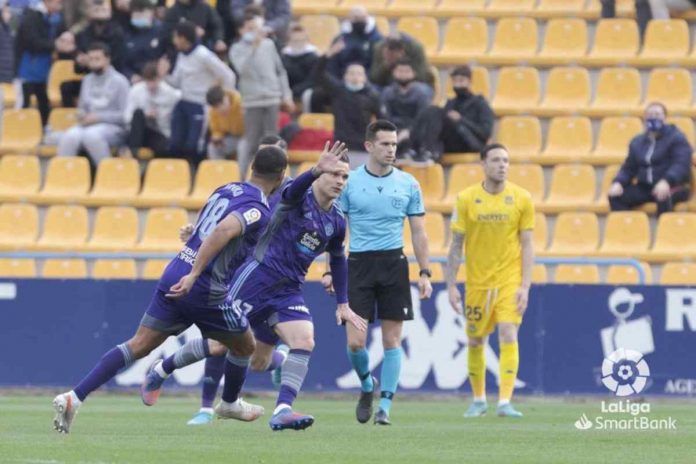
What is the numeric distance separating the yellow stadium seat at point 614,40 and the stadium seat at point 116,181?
6247 mm

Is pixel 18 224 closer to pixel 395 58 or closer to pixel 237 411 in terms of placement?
pixel 395 58

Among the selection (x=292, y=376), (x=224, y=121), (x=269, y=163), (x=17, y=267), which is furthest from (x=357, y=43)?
(x=269, y=163)

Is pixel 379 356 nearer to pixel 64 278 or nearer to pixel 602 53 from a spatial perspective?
pixel 64 278

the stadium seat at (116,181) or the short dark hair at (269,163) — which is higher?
the short dark hair at (269,163)

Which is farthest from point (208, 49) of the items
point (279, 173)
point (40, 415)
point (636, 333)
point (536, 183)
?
point (279, 173)

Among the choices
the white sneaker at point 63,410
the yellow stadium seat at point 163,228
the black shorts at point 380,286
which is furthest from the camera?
the yellow stadium seat at point 163,228

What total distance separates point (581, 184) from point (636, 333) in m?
3.63

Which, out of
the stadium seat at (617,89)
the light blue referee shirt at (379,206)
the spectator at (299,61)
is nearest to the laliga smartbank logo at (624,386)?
the light blue referee shirt at (379,206)

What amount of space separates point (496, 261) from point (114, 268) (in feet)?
19.5

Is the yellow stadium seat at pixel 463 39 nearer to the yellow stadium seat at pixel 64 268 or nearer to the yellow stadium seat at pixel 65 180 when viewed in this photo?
the yellow stadium seat at pixel 65 180

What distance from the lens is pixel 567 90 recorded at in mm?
22625

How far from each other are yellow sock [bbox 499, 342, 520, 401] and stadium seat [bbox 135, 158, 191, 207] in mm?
7625

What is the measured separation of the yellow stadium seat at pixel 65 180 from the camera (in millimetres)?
21969

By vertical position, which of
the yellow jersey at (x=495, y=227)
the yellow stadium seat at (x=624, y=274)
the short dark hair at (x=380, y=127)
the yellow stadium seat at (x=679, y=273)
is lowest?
the yellow stadium seat at (x=679, y=273)
